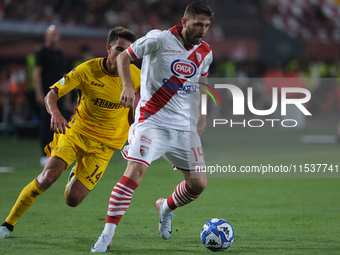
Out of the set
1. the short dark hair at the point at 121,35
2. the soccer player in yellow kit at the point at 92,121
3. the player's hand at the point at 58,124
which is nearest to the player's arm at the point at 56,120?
the player's hand at the point at 58,124

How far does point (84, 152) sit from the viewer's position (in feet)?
16.7

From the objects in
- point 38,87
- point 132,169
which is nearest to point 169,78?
point 132,169

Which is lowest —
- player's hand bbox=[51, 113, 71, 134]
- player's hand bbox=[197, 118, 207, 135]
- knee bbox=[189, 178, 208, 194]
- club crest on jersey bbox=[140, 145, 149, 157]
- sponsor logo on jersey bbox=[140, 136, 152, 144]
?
knee bbox=[189, 178, 208, 194]

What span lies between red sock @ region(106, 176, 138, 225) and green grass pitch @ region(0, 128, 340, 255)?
11.4 inches

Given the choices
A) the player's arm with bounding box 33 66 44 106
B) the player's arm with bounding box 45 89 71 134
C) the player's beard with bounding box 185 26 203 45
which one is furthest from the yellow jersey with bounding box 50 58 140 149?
the player's arm with bounding box 33 66 44 106

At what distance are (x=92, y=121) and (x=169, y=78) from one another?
1100 millimetres

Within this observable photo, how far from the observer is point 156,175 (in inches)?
350

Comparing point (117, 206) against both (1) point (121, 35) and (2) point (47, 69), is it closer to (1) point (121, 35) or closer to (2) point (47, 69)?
(1) point (121, 35)

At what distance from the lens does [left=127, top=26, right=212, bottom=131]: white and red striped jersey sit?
14.6 feet

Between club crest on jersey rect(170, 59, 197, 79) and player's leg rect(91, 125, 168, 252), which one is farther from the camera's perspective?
club crest on jersey rect(170, 59, 197, 79)

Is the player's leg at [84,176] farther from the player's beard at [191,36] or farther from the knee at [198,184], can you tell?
the player's beard at [191,36]

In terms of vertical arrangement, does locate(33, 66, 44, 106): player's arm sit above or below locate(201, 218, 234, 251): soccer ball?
above

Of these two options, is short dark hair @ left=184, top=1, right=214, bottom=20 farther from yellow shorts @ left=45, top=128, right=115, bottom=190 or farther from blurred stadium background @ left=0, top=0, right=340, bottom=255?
blurred stadium background @ left=0, top=0, right=340, bottom=255

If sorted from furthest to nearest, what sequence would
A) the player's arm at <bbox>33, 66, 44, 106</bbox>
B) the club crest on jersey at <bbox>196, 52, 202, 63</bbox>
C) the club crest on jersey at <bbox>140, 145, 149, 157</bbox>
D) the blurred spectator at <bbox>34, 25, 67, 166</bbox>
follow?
the blurred spectator at <bbox>34, 25, 67, 166</bbox> → the player's arm at <bbox>33, 66, 44, 106</bbox> → the club crest on jersey at <bbox>196, 52, 202, 63</bbox> → the club crest on jersey at <bbox>140, 145, 149, 157</bbox>
